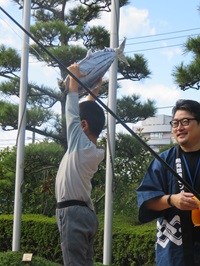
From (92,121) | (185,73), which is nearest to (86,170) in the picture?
(92,121)

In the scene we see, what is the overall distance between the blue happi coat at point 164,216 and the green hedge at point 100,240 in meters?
3.61

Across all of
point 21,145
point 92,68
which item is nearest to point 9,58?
point 21,145

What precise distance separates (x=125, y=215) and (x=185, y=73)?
2593mm

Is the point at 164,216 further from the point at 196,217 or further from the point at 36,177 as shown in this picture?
the point at 36,177

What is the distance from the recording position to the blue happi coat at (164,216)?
202 centimetres

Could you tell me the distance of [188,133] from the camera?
211cm

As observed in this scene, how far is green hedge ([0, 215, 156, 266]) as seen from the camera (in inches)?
226

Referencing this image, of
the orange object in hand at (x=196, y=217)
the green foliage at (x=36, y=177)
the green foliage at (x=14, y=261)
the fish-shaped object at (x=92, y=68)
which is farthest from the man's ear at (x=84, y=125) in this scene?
the green foliage at (x=36, y=177)

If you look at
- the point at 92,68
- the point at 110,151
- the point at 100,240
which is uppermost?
the point at 92,68

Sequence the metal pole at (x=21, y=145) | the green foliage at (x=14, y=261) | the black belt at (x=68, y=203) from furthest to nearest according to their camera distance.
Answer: the metal pole at (x=21, y=145) → the green foliage at (x=14, y=261) → the black belt at (x=68, y=203)

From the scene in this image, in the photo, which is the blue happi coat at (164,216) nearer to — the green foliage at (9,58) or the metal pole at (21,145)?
the metal pole at (21,145)

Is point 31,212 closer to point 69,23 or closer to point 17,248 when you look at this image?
point 17,248

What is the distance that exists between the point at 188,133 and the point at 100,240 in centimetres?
443

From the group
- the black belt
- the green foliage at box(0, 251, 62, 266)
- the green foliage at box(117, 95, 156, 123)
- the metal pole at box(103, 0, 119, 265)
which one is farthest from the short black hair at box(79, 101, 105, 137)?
the green foliage at box(117, 95, 156, 123)
